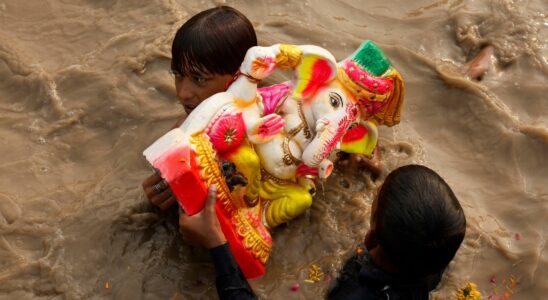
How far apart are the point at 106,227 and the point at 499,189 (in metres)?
2.21

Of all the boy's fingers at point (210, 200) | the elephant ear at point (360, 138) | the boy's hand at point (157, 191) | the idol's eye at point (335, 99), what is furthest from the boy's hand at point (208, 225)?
the elephant ear at point (360, 138)

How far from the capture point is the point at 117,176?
315cm

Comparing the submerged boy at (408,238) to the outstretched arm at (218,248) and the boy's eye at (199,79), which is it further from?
the boy's eye at (199,79)

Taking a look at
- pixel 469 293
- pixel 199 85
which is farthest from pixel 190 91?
pixel 469 293

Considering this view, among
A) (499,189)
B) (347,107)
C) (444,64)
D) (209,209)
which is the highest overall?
(347,107)

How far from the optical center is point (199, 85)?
8.93ft

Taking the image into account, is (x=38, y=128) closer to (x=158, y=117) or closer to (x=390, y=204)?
(x=158, y=117)

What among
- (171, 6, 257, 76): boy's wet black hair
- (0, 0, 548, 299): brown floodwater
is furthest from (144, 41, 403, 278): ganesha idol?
(0, 0, 548, 299): brown floodwater

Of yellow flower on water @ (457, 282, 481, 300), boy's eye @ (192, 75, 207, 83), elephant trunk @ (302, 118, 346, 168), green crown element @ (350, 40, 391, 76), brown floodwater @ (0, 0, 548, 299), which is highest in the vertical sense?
green crown element @ (350, 40, 391, 76)

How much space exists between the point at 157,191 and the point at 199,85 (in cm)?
56

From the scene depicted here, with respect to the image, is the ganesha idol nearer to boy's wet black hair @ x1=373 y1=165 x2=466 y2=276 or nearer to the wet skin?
the wet skin

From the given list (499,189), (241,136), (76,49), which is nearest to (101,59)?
(76,49)

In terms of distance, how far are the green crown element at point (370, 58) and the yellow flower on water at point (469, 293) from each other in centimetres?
114

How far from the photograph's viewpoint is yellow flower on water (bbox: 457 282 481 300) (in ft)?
9.05
